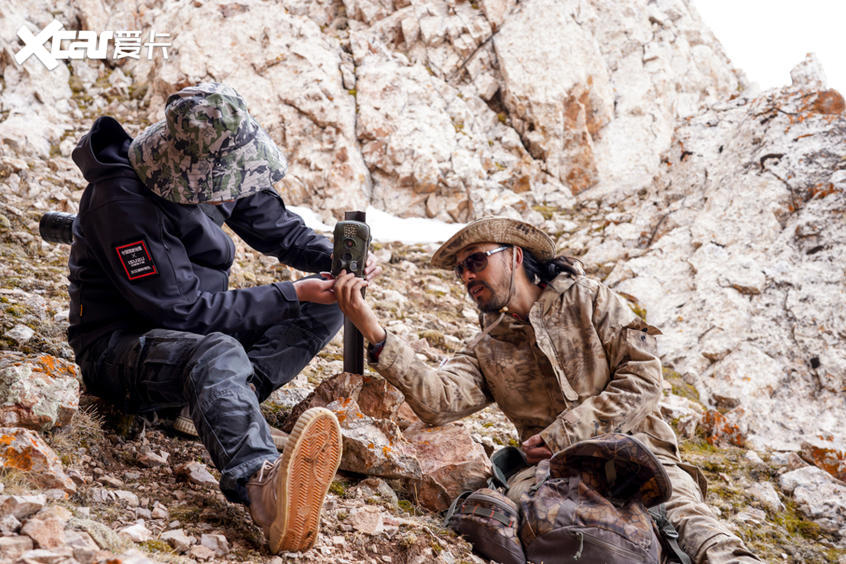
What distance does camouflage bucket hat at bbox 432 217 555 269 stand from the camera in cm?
460

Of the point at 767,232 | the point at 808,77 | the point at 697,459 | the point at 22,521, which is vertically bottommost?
the point at 697,459

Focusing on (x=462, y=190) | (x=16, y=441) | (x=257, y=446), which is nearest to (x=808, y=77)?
(x=462, y=190)

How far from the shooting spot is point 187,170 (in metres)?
3.65

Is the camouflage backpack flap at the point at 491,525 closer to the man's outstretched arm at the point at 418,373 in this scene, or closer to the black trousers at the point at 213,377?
the man's outstretched arm at the point at 418,373

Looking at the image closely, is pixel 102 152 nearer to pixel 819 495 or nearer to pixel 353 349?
pixel 353 349

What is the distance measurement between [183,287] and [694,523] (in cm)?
358

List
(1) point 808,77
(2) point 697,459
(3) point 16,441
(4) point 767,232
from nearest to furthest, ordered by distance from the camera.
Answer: (3) point 16,441, (2) point 697,459, (4) point 767,232, (1) point 808,77

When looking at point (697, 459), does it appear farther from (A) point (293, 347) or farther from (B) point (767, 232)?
(B) point (767, 232)

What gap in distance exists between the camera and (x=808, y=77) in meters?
12.9

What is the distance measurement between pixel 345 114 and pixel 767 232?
10.5 metres

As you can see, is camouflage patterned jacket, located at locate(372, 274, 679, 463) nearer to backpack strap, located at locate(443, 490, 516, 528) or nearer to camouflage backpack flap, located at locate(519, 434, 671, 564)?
camouflage backpack flap, located at locate(519, 434, 671, 564)

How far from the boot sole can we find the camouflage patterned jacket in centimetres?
146

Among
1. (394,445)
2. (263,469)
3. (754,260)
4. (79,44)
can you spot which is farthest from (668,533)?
(79,44)

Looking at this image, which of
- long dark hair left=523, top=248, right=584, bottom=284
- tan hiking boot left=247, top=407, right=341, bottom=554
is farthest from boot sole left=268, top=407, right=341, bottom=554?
long dark hair left=523, top=248, right=584, bottom=284
